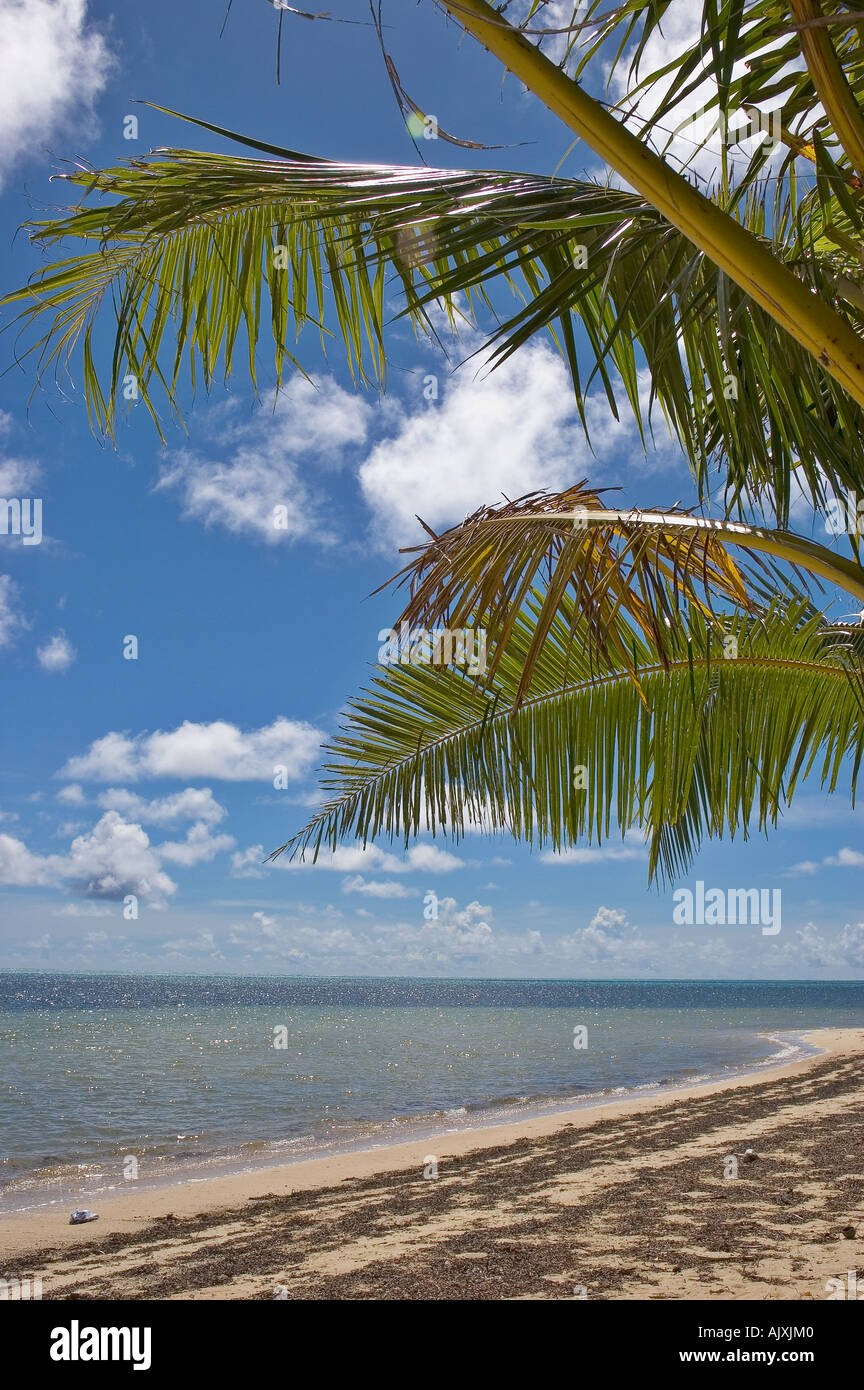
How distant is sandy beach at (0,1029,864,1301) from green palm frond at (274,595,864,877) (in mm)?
2211

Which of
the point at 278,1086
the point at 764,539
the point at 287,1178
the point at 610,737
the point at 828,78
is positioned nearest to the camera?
the point at 828,78

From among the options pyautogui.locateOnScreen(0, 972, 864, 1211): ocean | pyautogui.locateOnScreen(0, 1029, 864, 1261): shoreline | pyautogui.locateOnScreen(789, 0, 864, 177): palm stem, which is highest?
pyautogui.locateOnScreen(789, 0, 864, 177): palm stem

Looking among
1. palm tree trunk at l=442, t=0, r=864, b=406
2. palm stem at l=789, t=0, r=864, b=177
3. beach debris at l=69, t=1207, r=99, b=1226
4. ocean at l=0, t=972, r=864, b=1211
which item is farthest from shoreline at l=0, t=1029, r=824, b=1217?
palm stem at l=789, t=0, r=864, b=177

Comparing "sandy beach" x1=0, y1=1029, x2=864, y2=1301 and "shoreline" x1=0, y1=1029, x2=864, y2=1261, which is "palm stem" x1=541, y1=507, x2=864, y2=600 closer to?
"sandy beach" x1=0, y1=1029, x2=864, y2=1301

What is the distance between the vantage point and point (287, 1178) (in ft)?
33.8

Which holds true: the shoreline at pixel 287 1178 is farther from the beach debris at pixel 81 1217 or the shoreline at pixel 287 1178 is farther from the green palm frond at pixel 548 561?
the green palm frond at pixel 548 561

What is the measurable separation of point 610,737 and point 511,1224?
4.29 meters

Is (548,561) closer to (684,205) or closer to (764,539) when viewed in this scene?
(764,539)

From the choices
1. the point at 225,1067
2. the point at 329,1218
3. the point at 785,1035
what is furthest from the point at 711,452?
the point at 785,1035

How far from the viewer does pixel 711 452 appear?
2947 mm

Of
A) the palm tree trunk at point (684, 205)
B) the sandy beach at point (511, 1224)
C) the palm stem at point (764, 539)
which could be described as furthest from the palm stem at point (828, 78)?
the sandy beach at point (511, 1224)

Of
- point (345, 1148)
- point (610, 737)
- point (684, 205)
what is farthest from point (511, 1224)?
point (345, 1148)

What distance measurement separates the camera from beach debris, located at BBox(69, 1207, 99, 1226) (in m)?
8.50
